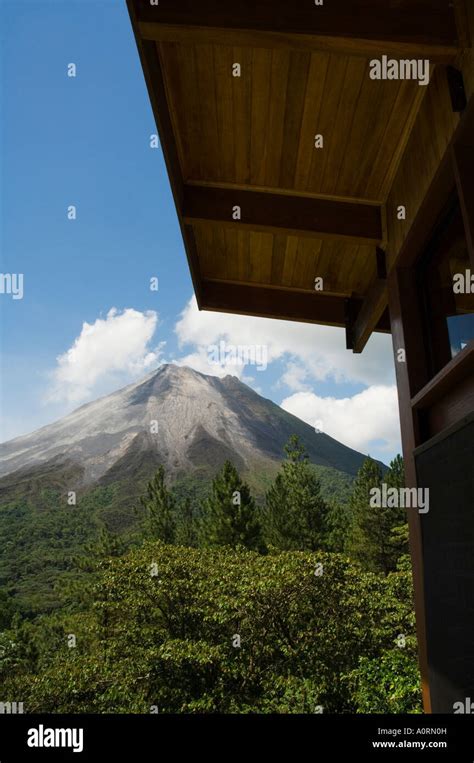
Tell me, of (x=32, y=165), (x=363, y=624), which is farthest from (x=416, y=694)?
(x=32, y=165)

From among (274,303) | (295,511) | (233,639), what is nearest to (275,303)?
(274,303)

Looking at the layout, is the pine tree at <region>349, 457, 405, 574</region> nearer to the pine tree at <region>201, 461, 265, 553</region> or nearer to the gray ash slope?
the pine tree at <region>201, 461, 265, 553</region>

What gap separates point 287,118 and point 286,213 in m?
0.71

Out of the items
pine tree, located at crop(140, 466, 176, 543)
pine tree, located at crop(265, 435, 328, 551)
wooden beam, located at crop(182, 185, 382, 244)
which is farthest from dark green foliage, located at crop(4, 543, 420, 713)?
pine tree, located at crop(140, 466, 176, 543)

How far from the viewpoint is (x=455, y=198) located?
2.46 m

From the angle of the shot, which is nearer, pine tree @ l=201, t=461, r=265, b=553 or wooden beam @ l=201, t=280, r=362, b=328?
wooden beam @ l=201, t=280, r=362, b=328

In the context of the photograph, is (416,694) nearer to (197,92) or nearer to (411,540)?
(411,540)

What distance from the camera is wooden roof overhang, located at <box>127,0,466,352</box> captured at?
213 cm

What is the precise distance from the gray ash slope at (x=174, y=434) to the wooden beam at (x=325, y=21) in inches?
2641

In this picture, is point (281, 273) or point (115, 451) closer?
point (281, 273)

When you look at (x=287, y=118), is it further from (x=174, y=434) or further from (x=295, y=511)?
(x=174, y=434)
